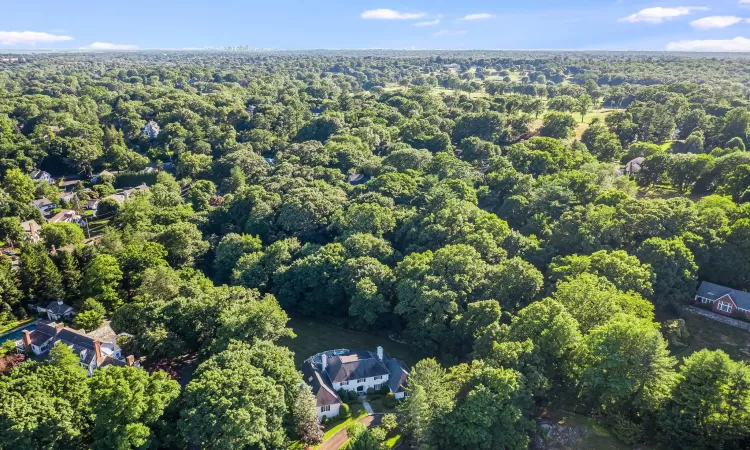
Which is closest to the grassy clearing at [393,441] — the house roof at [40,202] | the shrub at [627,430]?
the shrub at [627,430]

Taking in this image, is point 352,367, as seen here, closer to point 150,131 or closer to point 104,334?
point 104,334

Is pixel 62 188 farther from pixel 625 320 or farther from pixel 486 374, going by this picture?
pixel 625 320

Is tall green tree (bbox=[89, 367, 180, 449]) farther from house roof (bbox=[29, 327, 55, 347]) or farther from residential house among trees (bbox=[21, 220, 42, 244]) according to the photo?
residential house among trees (bbox=[21, 220, 42, 244])

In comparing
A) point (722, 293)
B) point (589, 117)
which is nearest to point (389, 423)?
point (722, 293)

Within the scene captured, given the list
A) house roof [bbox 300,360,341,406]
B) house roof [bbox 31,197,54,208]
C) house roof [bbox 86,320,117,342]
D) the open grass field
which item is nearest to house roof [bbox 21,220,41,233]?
house roof [bbox 31,197,54,208]

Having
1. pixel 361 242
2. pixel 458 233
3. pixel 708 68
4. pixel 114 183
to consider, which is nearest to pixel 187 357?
pixel 361 242
